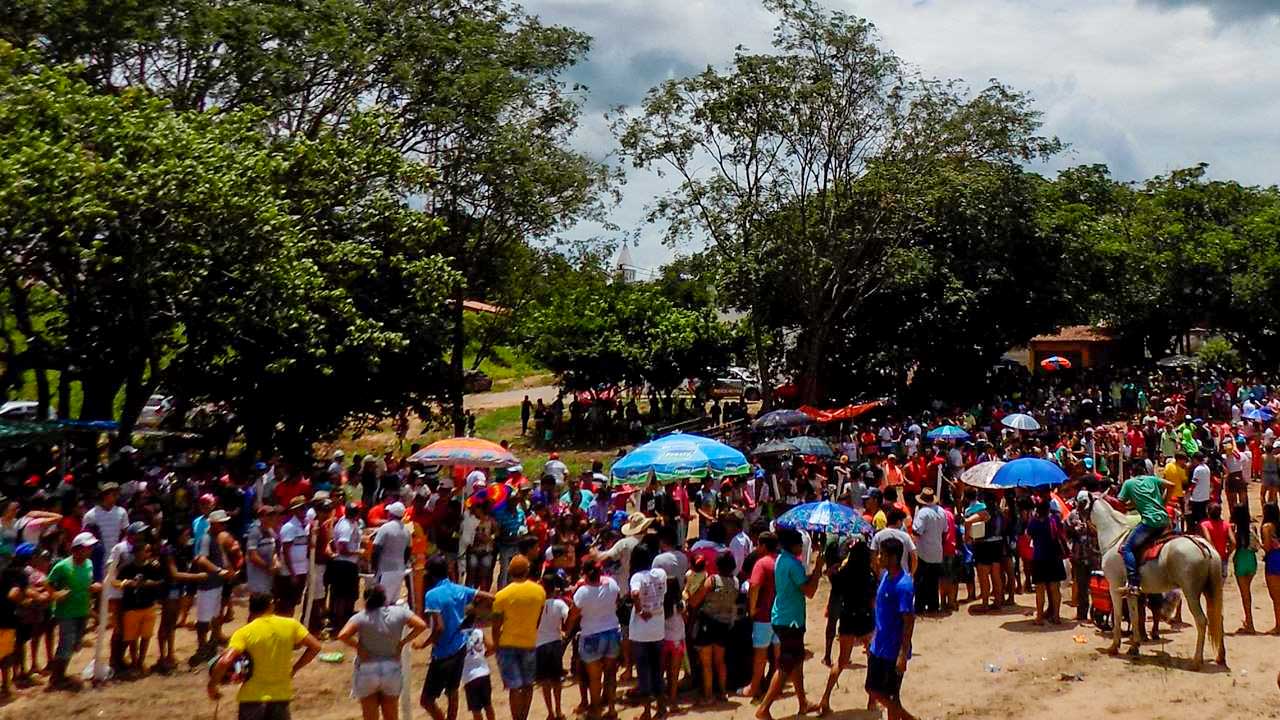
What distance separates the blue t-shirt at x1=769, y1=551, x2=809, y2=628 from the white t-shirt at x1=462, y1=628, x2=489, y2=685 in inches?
94.2

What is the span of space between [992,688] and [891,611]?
92.7 inches

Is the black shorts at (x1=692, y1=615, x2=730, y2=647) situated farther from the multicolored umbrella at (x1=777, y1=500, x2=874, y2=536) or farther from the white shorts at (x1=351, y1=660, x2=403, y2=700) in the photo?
the white shorts at (x1=351, y1=660, x2=403, y2=700)

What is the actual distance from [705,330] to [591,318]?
11.4ft

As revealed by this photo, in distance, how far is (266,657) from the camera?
7836 millimetres

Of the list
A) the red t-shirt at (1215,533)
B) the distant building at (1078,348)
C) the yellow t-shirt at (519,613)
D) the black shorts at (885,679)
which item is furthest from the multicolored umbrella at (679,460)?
the distant building at (1078,348)

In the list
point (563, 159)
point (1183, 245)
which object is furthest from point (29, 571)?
point (1183, 245)

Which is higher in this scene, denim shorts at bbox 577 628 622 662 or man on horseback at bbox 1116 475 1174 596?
man on horseback at bbox 1116 475 1174 596

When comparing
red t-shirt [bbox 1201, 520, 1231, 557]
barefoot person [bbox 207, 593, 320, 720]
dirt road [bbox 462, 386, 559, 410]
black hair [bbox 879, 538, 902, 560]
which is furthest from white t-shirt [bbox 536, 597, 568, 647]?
dirt road [bbox 462, 386, 559, 410]

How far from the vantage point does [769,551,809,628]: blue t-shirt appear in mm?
9375

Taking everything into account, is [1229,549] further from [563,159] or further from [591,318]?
[591,318]

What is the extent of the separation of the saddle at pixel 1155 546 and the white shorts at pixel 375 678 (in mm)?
7207

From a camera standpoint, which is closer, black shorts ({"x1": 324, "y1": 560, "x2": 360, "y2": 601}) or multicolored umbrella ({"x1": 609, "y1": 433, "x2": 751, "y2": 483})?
black shorts ({"x1": 324, "y1": 560, "x2": 360, "y2": 601})

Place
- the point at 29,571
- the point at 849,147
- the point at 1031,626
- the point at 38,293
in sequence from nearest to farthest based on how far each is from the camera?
1. the point at 29,571
2. the point at 1031,626
3. the point at 38,293
4. the point at 849,147

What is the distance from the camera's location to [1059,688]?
411 inches
